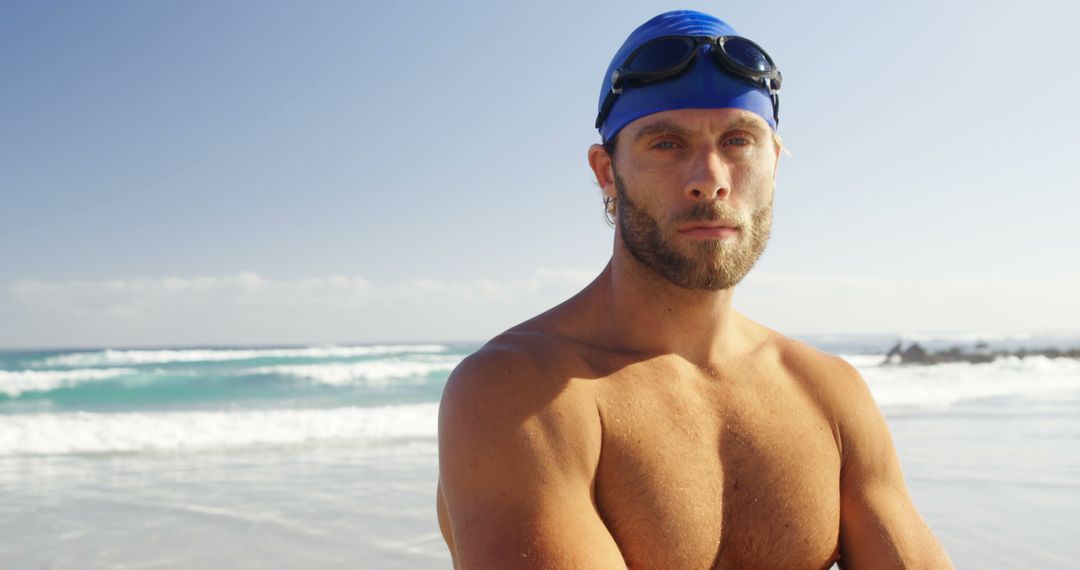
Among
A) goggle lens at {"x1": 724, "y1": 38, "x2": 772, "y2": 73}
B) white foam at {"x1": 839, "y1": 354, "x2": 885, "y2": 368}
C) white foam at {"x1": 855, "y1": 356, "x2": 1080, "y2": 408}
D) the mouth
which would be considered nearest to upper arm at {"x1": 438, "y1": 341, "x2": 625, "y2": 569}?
the mouth

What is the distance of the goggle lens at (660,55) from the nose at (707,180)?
25 centimetres

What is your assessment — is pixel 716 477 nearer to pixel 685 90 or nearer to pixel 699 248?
pixel 699 248

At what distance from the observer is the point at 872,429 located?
6.84 ft

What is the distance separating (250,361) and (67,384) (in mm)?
8507

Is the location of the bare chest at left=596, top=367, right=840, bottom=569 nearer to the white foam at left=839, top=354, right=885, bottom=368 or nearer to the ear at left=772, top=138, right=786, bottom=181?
the ear at left=772, top=138, right=786, bottom=181

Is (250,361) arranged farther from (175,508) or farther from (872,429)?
(872,429)

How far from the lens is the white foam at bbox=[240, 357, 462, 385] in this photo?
2359cm

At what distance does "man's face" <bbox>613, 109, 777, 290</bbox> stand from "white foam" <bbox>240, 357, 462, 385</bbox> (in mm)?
21850

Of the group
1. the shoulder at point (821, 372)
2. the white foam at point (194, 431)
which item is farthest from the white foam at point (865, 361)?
the shoulder at point (821, 372)

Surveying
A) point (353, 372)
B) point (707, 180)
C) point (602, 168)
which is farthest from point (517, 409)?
point (353, 372)

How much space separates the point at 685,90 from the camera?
1.89m

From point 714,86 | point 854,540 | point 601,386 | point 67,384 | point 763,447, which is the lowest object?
point 67,384

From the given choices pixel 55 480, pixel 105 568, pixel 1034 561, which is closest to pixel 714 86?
pixel 1034 561

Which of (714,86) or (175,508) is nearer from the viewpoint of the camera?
(714,86)
